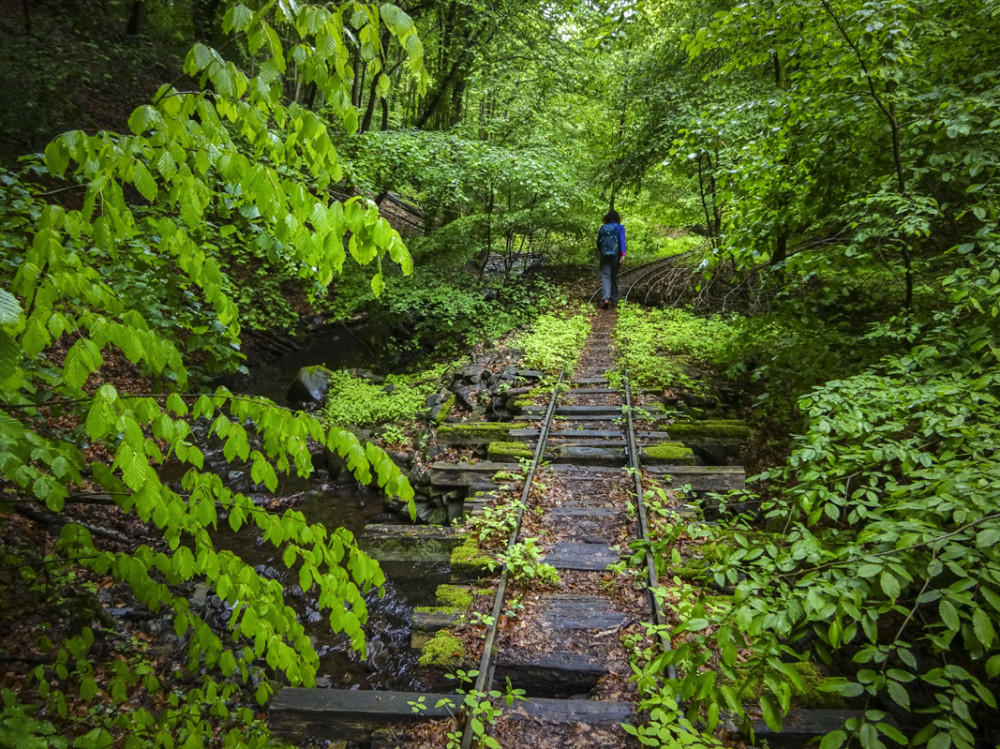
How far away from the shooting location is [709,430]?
670 cm

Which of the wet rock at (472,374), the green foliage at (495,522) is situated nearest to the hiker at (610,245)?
the wet rock at (472,374)

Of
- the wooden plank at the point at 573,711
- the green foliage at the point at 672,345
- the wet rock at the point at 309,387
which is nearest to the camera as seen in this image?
the wooden plank at the point at 573,711

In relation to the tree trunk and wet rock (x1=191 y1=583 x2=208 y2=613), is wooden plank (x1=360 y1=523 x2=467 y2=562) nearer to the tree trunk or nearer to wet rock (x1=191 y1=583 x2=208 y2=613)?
wet rock (x1=191 y1=583 x2=208 y2=613)

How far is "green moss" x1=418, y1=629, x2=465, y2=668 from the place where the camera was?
3.45 m

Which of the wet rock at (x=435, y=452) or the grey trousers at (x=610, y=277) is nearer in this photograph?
the wet rock at (x=435, y=452)

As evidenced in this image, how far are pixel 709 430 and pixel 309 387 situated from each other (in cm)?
811

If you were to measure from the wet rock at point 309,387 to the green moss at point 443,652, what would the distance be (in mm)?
8026

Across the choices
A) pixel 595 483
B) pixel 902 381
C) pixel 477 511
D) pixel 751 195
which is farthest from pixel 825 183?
pixel 477 511

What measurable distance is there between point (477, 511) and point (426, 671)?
1.94 meters

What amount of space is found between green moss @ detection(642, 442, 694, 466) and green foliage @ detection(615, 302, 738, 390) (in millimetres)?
2200

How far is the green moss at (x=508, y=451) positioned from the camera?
6.39 meters

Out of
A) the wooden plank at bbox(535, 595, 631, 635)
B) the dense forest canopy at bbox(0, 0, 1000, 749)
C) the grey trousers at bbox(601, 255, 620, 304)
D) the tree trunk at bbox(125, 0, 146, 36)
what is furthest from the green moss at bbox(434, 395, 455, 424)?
the tree trunk at bbox(125, 0, 146, 36)

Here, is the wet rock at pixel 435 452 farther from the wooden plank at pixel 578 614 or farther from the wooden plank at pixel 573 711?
the wooden plank at pixel 573 711

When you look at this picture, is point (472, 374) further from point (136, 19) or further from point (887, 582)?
point (136, 19)
